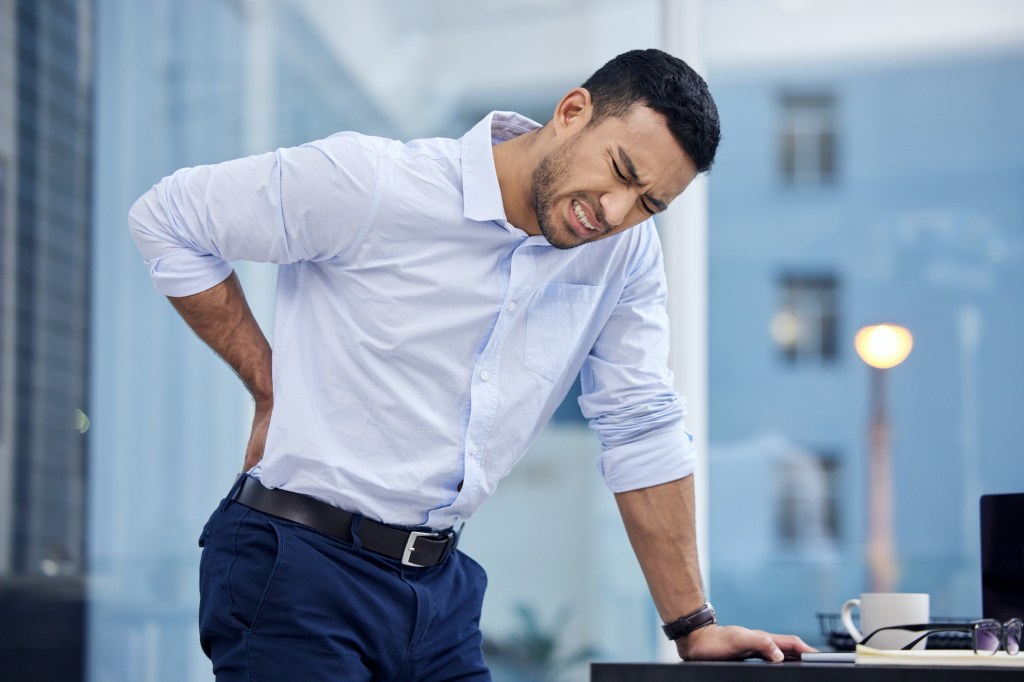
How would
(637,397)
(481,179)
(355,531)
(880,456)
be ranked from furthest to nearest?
(880,456) < (637,397) < (481,179) < (355,531)

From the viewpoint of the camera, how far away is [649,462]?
158 centimetres

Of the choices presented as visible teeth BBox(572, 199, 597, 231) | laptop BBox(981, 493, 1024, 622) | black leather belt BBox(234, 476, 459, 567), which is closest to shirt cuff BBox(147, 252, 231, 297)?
black leather belt BBox(234, 476, 459, 567)

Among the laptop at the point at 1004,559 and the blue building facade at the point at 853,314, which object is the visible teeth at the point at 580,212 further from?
the blue building facade at the point at 853,314

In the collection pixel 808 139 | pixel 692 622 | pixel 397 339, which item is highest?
pixel 808 139

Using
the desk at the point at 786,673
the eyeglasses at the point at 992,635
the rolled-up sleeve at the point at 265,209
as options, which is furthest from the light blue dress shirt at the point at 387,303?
the eyeglasses at the point at 992,635

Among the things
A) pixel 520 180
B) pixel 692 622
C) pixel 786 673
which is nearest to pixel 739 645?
pixel 692 622

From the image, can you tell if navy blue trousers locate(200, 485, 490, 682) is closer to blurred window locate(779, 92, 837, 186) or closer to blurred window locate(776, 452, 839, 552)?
blurred window locate(776, 452, 839, 552)

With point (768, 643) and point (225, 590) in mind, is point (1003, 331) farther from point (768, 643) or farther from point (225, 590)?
point (225, 590)

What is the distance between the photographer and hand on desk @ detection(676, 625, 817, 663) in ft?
3.98

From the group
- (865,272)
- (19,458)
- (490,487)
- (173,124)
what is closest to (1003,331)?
(865,272)

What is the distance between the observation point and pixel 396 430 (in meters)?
1.44

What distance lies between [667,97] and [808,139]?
6.68 ft

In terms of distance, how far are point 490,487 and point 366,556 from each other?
198mm

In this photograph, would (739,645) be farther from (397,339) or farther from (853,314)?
(853,314)
